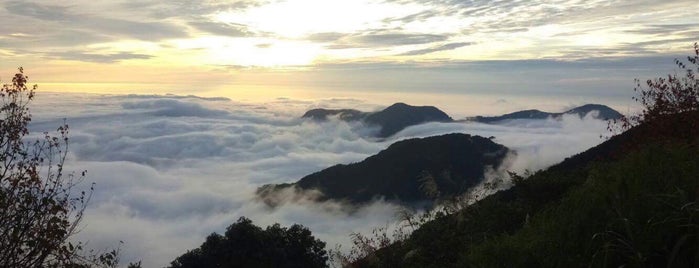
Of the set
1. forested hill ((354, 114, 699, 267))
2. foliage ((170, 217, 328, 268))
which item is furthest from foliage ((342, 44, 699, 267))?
foliage ((170, 217, 328, 268))

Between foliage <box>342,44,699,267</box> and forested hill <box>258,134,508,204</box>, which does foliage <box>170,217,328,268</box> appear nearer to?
foliage <box>342,44,699,267</box>

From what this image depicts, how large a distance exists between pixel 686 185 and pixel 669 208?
0.71 meters

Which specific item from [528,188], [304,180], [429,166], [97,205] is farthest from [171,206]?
[528,188]

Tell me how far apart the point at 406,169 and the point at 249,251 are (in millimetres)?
103774

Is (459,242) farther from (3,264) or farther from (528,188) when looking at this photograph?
(3,264)

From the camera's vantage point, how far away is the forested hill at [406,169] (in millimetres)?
121250

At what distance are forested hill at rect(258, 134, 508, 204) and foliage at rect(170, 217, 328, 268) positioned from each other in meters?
91.4

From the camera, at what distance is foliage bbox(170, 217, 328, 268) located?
24.3m

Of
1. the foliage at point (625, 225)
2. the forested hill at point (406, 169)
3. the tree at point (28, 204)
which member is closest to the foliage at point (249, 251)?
the tree at point (28, 204)

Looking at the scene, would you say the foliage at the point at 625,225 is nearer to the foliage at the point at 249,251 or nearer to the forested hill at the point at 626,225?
the forested hill at the point at 626,225

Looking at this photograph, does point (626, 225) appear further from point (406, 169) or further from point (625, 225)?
point (406, 169)

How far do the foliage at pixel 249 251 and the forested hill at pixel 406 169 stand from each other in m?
91.4

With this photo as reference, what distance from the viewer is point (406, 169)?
126 metres

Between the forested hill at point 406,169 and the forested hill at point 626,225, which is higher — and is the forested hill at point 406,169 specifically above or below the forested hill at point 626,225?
below
